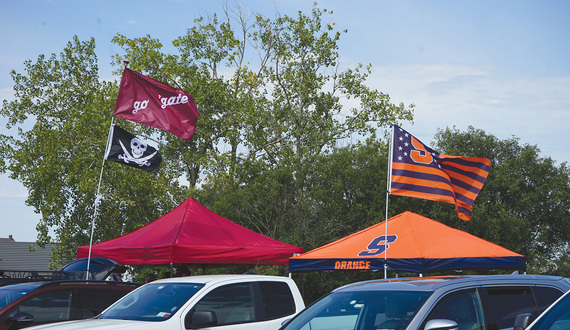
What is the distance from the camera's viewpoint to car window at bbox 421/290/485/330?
546 centimetres

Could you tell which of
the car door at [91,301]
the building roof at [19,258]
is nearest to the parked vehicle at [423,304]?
the car door at [91,301]

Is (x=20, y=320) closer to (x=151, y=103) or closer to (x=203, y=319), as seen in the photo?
(x=203, y=319)

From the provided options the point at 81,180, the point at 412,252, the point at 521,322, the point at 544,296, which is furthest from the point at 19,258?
the point at 521,322

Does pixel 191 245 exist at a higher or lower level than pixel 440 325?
higher

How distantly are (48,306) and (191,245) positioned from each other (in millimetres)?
5502

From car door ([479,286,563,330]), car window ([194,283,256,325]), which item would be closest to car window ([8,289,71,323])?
car window ([194,283,256,325])

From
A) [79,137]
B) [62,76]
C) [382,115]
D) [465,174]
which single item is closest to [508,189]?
[382,115]

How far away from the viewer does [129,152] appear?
15.1m

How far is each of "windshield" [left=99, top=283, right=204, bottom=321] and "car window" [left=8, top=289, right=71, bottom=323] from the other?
0.97m

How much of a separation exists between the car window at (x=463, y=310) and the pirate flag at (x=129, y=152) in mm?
10322

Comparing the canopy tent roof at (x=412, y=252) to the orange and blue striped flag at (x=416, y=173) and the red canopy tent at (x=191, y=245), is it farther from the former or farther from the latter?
the red canopy tent at (x=191, y=245)

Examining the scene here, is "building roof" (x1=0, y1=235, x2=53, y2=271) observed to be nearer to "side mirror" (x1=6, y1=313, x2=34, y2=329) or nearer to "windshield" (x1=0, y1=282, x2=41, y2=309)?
"windshield" (x1=0, y1=282, x2=41, y2=309)

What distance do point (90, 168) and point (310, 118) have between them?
541 inches

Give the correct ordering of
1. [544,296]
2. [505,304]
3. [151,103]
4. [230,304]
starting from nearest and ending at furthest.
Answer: [505,304], [544,296], [230,304], [151,103]
